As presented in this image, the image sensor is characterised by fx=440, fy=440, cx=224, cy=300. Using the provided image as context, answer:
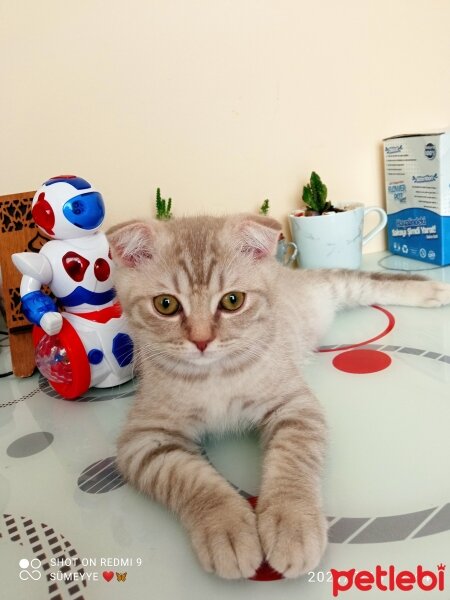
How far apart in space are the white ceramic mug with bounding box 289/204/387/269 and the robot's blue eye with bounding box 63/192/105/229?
0.62 m

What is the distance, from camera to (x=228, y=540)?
1.56ft

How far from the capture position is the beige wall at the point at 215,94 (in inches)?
43.4

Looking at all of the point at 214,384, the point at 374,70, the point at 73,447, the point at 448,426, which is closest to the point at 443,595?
the point at 448,426

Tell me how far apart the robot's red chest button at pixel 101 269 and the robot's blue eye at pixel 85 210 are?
0.22ft

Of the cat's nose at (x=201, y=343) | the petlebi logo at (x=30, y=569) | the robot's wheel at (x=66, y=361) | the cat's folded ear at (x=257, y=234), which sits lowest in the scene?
the petlebi logo at (x=30, y=569)

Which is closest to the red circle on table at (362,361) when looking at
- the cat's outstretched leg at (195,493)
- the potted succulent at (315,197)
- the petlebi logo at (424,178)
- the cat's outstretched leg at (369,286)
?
the cat's outstretched leg at (369,286)

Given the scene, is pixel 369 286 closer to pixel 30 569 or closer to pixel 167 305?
pixel 167 305

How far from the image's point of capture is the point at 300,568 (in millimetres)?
448

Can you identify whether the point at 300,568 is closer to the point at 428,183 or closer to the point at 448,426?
the point at 448,426

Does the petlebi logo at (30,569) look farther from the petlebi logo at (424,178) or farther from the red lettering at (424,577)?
the petlebi logo at (424,178)

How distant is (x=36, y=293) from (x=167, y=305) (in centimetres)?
30

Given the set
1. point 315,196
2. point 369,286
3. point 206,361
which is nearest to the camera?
point 206,361

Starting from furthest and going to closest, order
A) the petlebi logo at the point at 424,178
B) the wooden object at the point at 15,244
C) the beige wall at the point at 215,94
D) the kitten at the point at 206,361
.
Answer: the petlebi logo at the point at 424,178 < the beige wall at the point at 215,94 < the wooden object at the point at 15,244 < the kitten at the point at 206,361
